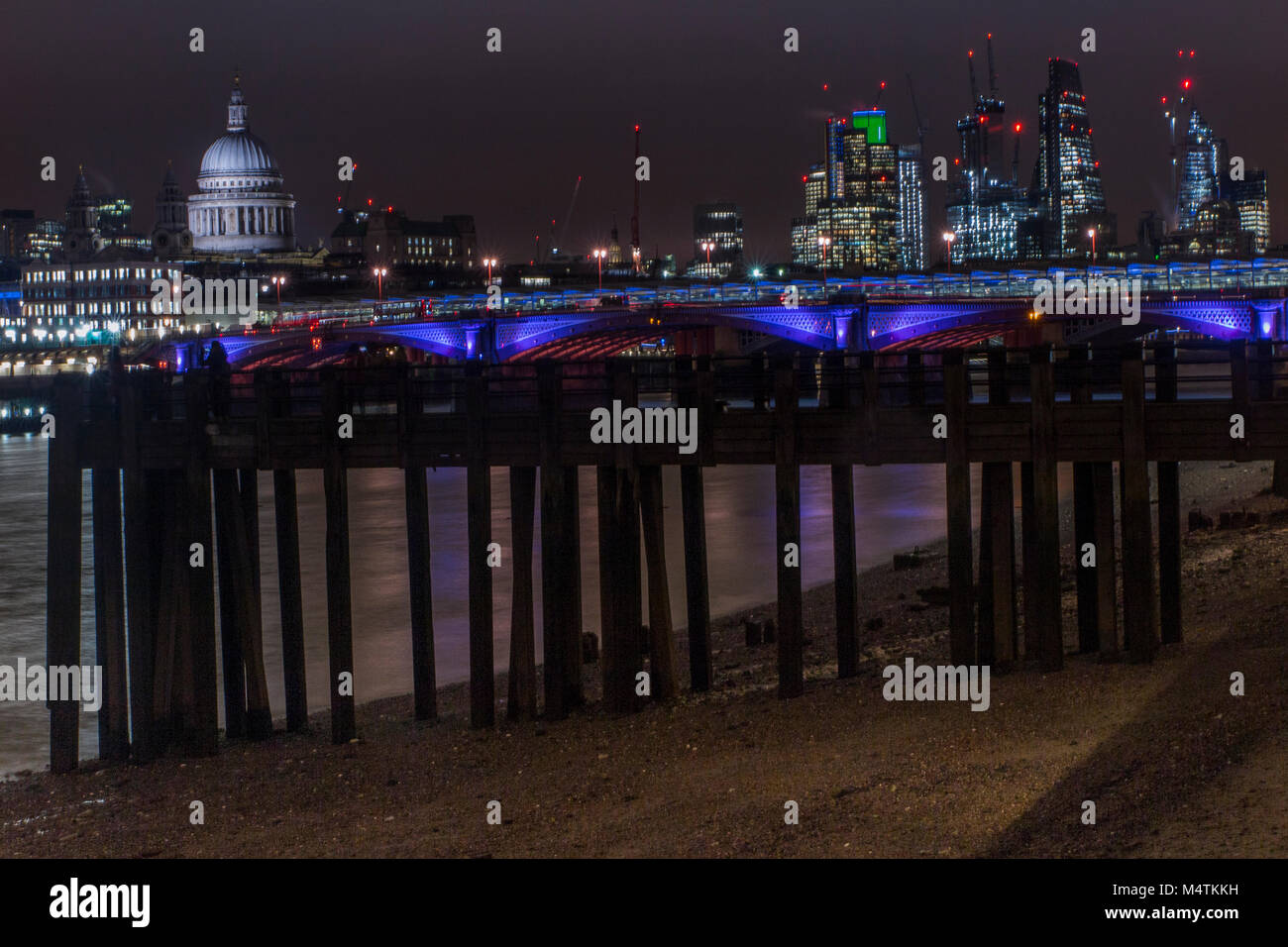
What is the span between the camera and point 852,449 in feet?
56.6

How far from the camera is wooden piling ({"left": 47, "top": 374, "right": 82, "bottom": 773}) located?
18.4m

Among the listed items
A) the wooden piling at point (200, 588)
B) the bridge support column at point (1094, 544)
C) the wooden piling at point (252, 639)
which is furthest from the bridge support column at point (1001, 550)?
the wooden piling at point (200, 588)

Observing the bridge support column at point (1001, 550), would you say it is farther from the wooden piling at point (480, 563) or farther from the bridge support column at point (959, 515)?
the wooden piling at point (480, 563)

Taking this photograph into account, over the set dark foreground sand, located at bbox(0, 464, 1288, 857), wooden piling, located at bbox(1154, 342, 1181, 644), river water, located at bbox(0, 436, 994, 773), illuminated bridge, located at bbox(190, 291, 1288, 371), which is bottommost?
river water, located at bbox(0, 436, 994, 773)

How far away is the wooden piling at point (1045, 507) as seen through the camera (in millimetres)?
16297

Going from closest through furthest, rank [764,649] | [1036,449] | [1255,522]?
[1036,449]
[764,649]
[1255,522]

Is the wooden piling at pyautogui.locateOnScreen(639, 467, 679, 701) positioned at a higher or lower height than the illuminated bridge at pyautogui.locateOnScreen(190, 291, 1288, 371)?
lower

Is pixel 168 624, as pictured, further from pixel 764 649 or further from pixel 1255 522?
pixel 1255 522

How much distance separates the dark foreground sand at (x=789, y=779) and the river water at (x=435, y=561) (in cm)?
332

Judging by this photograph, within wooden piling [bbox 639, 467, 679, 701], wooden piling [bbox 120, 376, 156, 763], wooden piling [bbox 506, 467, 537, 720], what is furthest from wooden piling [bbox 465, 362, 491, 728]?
wooden piling [bbox 120, 376, 156, 763]

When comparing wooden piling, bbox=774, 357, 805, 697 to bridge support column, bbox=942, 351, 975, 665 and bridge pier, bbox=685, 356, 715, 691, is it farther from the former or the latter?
bridge support column, bbox=942, 351, 975, 665

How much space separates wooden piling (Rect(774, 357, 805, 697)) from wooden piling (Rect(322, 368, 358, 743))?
15.6 feet
